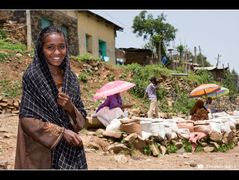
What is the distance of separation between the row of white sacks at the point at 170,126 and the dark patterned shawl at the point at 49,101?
134 inches

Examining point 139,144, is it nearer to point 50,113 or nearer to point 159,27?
point 50,113

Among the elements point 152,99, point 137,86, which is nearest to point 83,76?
point 137,86

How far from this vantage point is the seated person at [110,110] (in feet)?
19.0

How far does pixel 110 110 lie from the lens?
5.83 metres

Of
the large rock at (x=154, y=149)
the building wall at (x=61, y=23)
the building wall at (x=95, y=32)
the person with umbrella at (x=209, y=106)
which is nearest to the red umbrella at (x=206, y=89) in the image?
the person with umbrella at (x=209, y=106)

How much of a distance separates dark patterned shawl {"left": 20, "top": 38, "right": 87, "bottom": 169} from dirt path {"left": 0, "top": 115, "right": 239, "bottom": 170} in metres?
2.19

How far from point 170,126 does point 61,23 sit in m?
7.19

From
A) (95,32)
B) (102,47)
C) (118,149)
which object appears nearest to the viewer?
(118,149)

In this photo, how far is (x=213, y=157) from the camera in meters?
5.55
